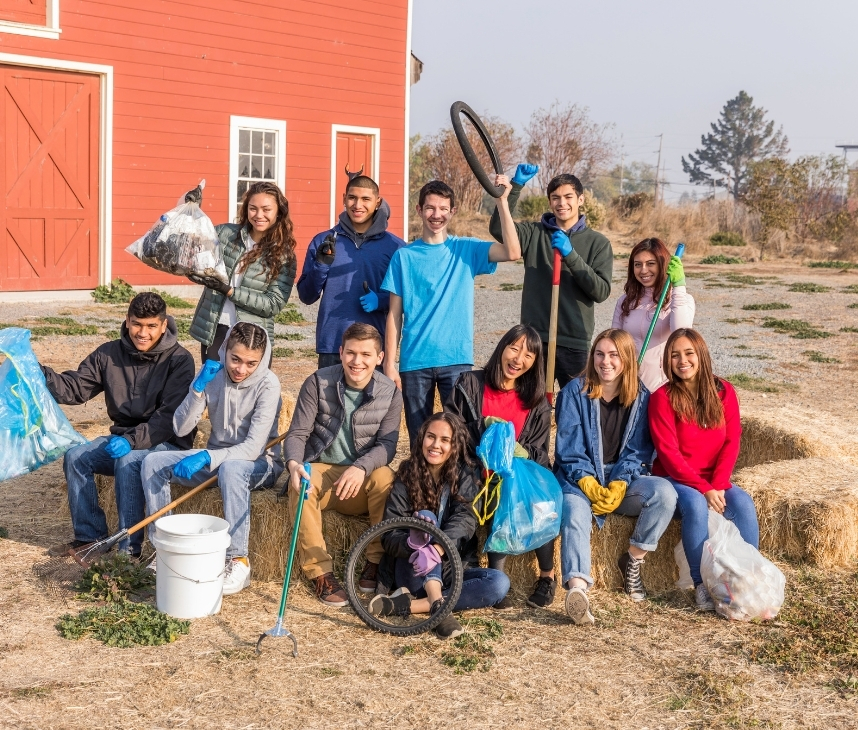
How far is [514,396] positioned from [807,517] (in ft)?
4.72

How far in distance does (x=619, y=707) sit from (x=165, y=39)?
37.0ft

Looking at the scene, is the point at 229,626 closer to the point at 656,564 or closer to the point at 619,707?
the point at 619,707

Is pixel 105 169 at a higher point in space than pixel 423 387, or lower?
higher

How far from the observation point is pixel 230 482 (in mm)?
4477

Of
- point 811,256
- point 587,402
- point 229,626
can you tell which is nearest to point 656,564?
point 587,402

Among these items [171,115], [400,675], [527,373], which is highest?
[171,115]

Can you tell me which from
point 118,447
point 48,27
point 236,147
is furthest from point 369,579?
point 236,147

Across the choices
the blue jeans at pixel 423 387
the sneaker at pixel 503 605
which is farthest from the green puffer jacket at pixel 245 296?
the sneaker at pixel 503 605

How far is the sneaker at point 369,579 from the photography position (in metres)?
4.46

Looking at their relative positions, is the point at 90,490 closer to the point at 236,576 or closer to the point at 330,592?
the point at 236,576

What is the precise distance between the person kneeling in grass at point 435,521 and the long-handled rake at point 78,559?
27.2 inches

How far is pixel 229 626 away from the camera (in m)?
4.03

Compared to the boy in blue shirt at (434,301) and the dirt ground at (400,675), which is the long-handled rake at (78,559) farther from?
the boy in blue shirt at (434,301)

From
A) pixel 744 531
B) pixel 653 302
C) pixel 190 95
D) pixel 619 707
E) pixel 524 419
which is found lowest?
pixel 619 707
